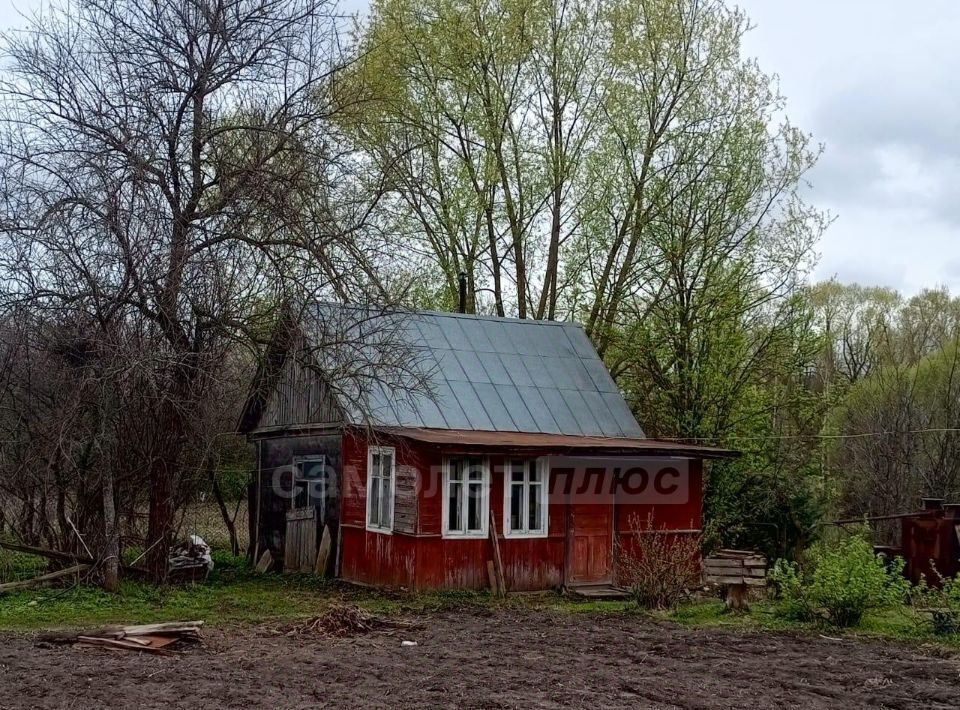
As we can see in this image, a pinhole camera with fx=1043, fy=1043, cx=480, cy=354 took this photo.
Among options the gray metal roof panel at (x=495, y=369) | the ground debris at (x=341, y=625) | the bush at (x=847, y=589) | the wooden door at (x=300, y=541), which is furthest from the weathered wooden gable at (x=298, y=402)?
the bush at (x=847, y=589)

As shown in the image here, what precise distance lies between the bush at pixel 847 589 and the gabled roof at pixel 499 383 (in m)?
5.78

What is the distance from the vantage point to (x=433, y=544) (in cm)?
1585

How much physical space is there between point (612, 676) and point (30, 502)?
934cm

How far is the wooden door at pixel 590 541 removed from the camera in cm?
1727

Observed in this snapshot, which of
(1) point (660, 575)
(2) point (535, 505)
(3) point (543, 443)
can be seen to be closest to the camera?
(1) point (660, 575)

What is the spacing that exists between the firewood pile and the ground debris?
129 centimetres

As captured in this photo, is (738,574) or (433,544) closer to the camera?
(738,574)

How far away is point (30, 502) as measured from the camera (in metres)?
15.0

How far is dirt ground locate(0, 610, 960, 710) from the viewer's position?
8.70 metres

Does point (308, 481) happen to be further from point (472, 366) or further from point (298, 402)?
point (472, 366)

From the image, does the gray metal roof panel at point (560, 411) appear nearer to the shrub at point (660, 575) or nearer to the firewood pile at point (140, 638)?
the shrub at point (660, 575)

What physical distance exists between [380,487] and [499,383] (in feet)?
11.0

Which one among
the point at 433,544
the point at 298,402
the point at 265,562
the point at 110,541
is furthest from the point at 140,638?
the point at 298,402

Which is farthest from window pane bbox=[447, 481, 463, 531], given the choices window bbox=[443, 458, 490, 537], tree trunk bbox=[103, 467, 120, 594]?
tree trunk bbox=[103, 467, 120, 594]
